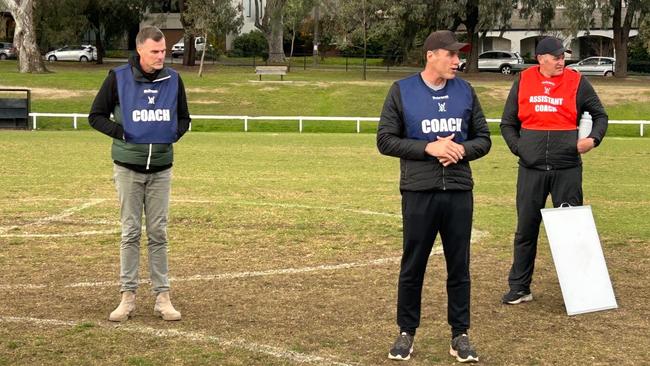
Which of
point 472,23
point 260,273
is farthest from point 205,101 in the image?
point 260,273

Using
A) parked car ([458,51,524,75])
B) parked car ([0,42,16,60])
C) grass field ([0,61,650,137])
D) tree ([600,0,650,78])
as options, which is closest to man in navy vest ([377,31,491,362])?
grass field ([0,61,650,137])

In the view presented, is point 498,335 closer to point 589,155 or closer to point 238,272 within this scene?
point 238,272

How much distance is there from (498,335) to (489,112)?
125ft

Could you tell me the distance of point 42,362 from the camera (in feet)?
25.1

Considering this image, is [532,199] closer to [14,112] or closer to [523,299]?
[523,299]

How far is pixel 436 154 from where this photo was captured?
747 cm

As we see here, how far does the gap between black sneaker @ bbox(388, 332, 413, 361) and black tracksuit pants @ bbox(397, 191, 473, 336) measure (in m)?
0.07

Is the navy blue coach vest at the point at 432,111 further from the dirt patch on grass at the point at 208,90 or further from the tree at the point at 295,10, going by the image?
the tree at the point at 295,10

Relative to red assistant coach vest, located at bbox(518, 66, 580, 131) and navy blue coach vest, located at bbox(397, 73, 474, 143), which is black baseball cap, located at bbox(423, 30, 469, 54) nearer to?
navy blue coach vest, located at bbox(397, 73, 474, 143)

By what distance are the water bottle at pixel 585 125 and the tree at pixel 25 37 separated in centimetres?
5137

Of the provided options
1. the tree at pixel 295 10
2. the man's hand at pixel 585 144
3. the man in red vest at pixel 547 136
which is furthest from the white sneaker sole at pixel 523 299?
the tree at pixel 295 10

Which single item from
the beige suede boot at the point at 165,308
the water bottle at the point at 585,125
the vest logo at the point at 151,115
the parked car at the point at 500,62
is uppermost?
the vest logo at the point at 151,115

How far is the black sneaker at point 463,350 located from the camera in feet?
25.3

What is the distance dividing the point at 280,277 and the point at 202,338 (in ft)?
8.37
